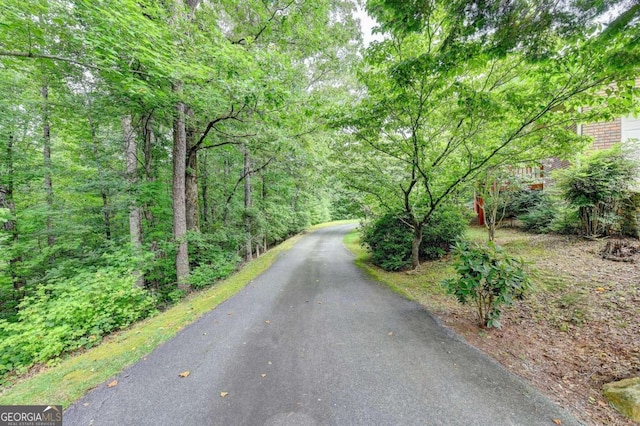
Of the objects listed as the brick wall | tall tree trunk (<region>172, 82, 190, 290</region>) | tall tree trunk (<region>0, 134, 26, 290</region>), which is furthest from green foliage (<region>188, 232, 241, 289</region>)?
the brick wall

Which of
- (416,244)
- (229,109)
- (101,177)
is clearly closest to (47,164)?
(101,177)

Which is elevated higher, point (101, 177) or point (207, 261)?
point (101, 177)

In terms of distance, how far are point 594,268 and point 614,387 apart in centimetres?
336

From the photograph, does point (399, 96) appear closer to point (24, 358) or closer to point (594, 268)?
point (594, 268)

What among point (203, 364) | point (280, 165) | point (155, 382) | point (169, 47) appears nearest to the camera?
point (155, 382)

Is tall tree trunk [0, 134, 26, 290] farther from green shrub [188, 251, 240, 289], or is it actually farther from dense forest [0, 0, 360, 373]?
green shrub [188, 251, 240, 289]

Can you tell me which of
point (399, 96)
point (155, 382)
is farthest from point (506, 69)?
point (155, 382)

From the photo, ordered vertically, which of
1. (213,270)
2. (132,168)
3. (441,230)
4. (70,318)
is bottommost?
(213,270)

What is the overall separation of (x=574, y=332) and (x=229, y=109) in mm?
7491

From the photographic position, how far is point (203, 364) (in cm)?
284

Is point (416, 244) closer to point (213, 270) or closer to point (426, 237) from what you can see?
point (426, 237)

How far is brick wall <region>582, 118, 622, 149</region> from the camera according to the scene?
7.28 metres

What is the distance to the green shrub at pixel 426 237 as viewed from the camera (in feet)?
22.8

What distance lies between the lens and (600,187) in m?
5.39
